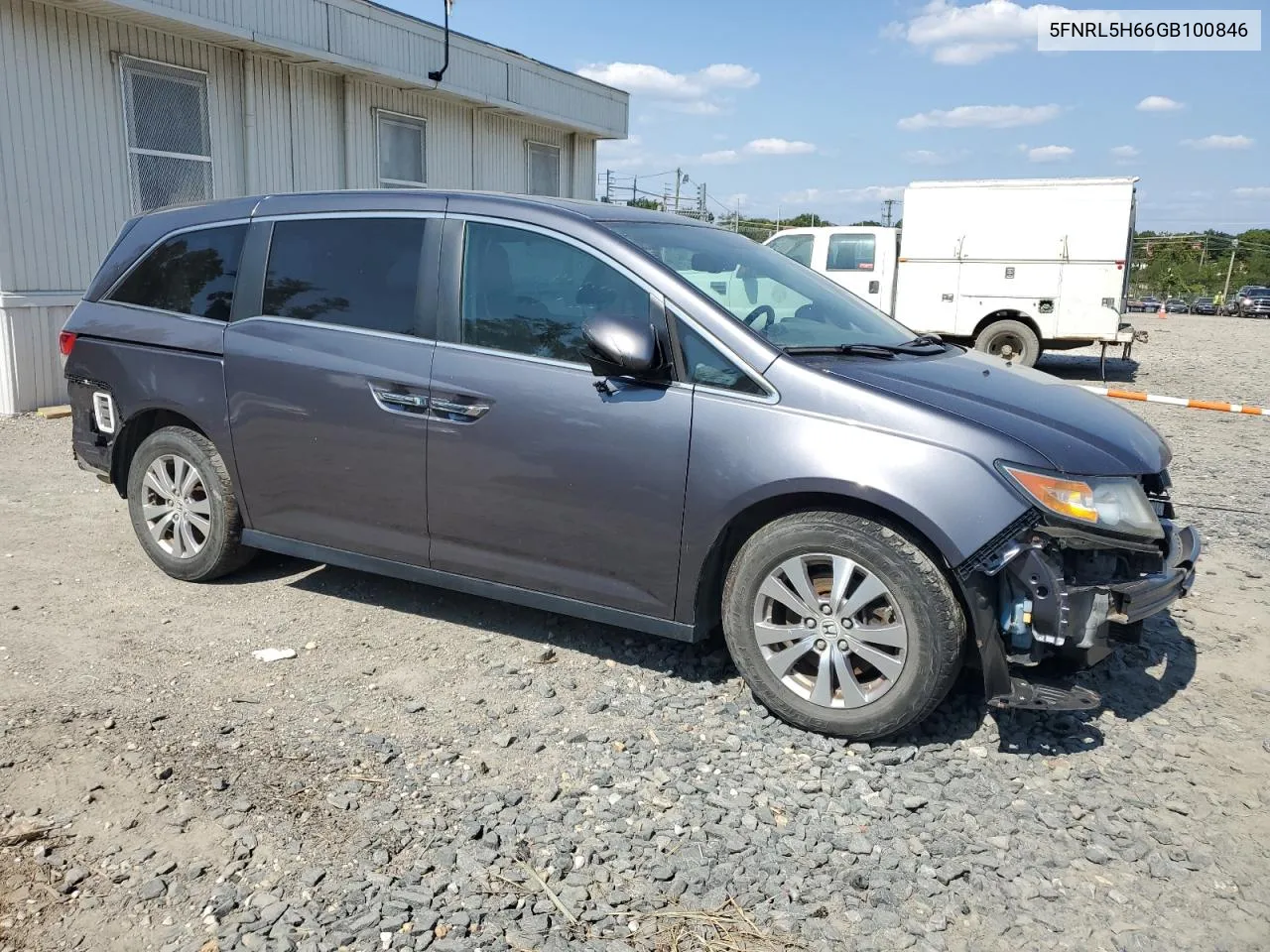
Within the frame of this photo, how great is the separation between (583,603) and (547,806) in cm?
96

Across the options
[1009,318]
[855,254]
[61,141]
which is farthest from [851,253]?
[61,141]

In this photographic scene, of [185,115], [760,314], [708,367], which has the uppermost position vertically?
[185,115]

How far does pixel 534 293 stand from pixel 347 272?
0.97 metres

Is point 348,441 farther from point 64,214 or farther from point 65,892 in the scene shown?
point 64,214

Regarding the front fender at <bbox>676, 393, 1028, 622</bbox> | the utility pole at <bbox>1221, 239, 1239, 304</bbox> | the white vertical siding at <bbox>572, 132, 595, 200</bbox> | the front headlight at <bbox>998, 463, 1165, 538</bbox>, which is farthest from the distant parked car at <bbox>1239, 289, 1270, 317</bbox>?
the front fender at <bbox>676, 393, 1028, 622</bbox>

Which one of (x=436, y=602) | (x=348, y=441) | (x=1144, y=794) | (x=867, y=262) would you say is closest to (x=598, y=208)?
(x=348, y=441)

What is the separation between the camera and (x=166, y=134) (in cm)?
1034

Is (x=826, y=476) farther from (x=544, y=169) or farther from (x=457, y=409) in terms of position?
(x=544, y=169)

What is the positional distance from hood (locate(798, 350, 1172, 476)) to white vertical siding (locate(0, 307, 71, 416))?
8474 mm

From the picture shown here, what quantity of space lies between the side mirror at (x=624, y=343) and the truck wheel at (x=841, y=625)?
746mm

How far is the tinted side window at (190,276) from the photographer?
474cm

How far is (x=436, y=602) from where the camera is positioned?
15.9ft

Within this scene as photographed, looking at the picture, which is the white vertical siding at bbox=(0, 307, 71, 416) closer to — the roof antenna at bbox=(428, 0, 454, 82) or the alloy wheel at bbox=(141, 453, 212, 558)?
the alloy wheel at bbox=(141, 453, 212, 558)

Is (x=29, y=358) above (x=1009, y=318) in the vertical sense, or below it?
below
